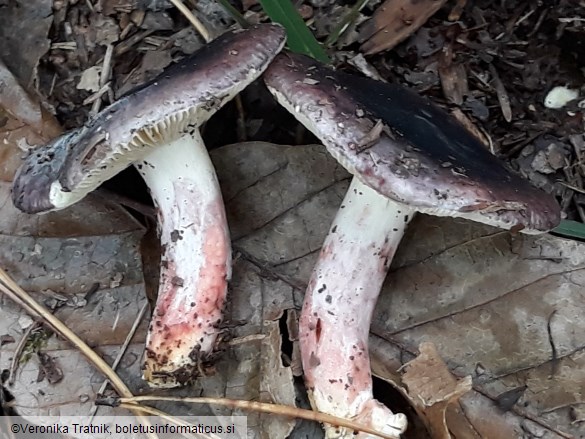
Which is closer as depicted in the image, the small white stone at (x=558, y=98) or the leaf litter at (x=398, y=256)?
Answer: the leaf litter at (x=398, y=256)

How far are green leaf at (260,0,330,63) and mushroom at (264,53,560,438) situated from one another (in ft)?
0.79

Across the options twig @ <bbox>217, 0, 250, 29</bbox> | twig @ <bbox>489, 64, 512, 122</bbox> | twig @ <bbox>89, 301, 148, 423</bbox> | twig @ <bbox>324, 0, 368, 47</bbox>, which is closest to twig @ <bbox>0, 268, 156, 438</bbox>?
twig @ <bbox>89, 301, 148, 423</bbox>

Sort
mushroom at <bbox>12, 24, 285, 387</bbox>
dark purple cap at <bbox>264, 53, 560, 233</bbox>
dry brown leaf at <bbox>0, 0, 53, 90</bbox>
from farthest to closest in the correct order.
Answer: dry brown leaf at <bbox>0, 0, 53, 90</bbox>, mushroom at <bbox>12, 24, 285, 387</bbox>, dark purple cap at <bbox>264, 53, 560, 233</bbox>

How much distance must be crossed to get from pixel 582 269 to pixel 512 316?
0.27m

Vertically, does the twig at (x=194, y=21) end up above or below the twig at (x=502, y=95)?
above

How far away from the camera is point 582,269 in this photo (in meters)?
2.29

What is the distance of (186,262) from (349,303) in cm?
52

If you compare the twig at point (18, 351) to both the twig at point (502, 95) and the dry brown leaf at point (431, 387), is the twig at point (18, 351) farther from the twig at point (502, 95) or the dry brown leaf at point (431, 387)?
the twig at point (502, 95)

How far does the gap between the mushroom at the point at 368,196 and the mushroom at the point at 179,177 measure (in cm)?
15

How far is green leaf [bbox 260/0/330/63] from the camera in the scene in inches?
88.5

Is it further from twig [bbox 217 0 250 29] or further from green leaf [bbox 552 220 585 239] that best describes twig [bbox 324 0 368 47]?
green leaf [bbox 552 220 585 239]

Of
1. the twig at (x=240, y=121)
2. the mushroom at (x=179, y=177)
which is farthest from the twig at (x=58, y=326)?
the twig at (x=240, y=121)

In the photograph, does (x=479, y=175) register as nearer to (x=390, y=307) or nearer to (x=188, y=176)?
(x=390, y=307)

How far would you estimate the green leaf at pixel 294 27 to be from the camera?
2248 mm
